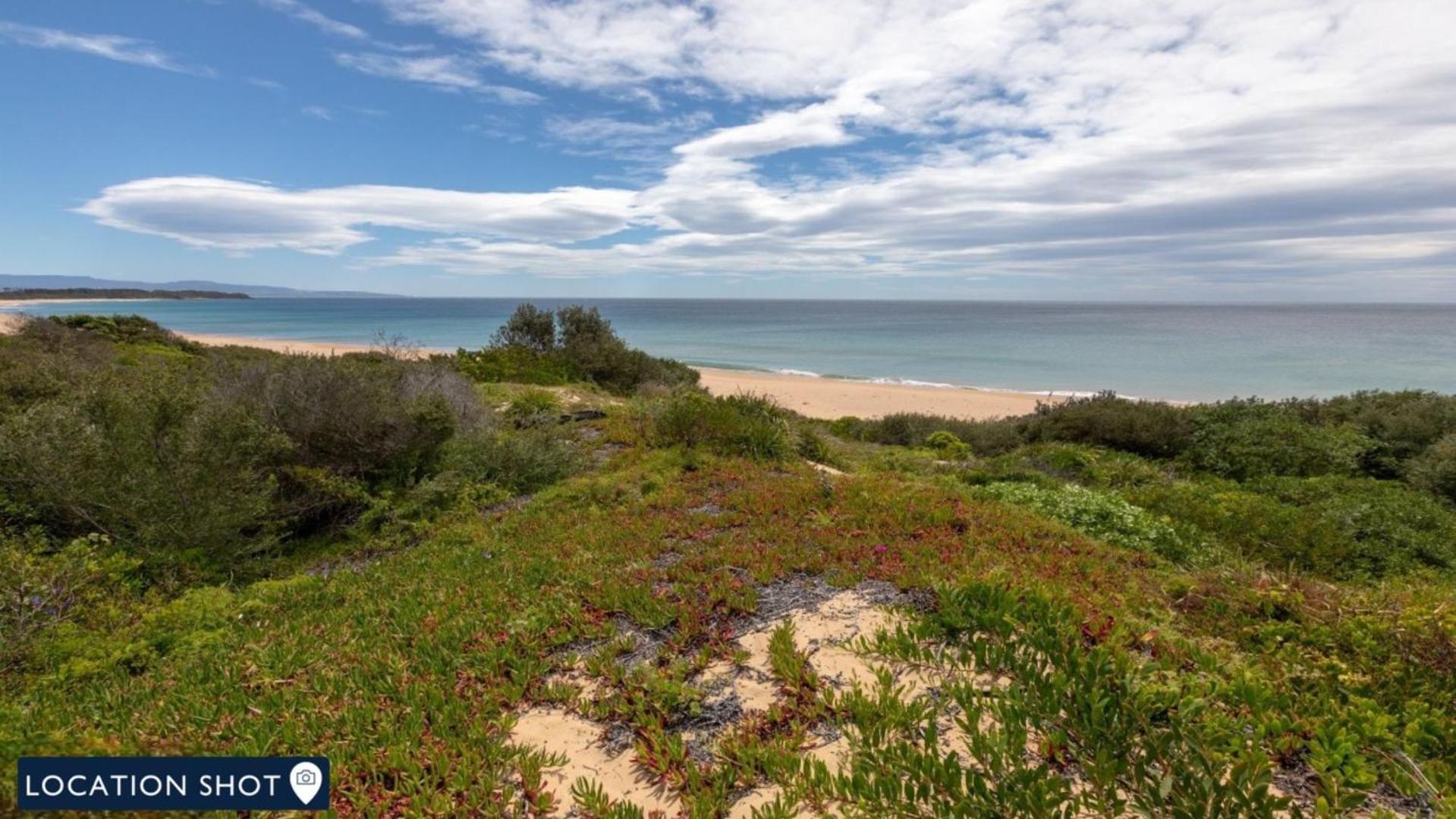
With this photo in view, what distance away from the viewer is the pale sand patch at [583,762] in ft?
9.59

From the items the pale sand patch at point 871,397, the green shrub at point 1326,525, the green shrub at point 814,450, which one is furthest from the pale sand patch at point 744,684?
the pale sand patch at point 871,397

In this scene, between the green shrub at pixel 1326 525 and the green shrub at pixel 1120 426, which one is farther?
the green shrub at pixel 1120 426

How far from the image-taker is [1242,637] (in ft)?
13.0

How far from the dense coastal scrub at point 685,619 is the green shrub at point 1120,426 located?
361 centimetres

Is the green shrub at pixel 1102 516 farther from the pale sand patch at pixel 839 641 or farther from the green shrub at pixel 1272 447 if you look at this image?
the green shrub at pixel 1272 447

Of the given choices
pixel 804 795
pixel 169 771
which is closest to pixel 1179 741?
pixel 804 795

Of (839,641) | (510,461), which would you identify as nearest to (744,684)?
(839,641)

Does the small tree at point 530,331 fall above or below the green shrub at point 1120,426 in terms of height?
above

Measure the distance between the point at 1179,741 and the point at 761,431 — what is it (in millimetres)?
8872

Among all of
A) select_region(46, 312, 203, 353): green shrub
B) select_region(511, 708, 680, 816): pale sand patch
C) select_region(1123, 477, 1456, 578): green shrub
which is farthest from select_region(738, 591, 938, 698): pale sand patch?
select_region(46, 312, 203, 353): green shrub

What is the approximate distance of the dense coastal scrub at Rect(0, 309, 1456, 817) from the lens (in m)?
2.57

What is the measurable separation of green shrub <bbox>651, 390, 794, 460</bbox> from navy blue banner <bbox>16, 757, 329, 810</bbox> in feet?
25.7

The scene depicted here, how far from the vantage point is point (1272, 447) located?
1123cm

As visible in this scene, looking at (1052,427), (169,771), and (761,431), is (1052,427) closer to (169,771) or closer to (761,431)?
(761,431)
